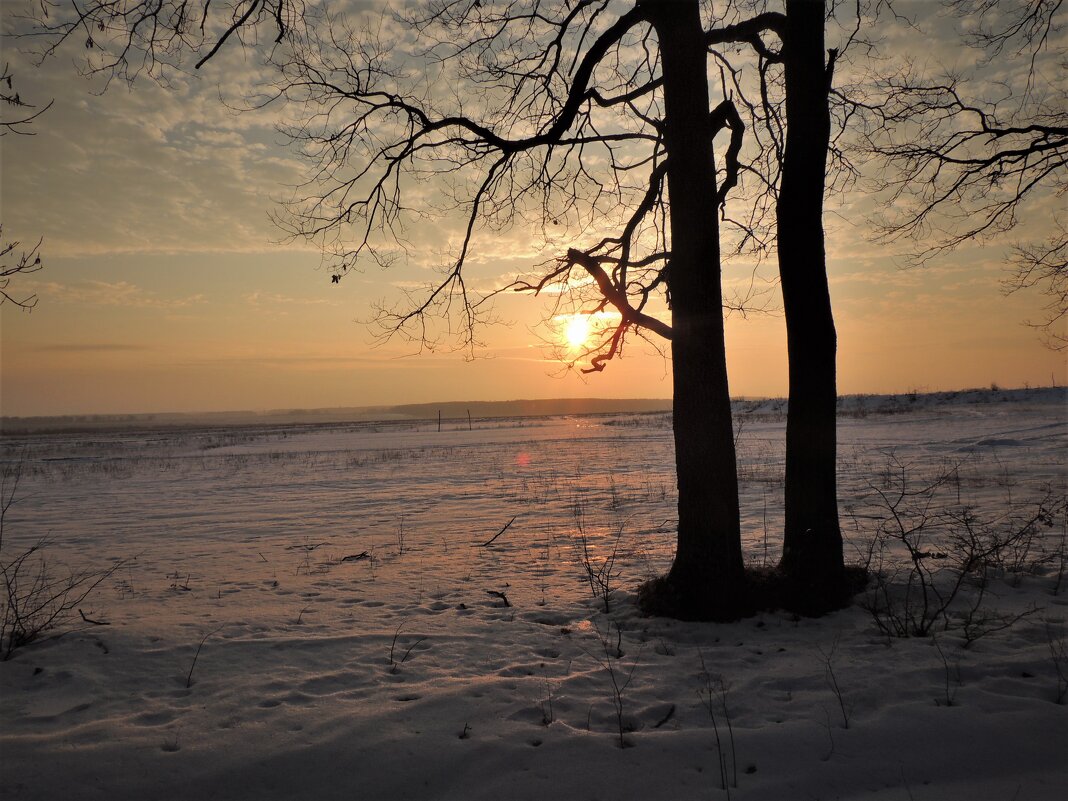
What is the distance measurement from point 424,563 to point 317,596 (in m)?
1.70

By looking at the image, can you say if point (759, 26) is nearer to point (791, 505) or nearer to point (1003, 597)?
point (791, 505)

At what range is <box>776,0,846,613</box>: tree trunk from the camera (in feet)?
18.6

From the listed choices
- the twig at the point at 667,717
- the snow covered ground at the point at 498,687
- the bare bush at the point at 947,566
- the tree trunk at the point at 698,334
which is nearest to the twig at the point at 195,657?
the snow covered ground at the point at 498,687

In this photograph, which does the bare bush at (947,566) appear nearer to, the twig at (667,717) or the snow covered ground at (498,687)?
the snow covered ground at (498,687)

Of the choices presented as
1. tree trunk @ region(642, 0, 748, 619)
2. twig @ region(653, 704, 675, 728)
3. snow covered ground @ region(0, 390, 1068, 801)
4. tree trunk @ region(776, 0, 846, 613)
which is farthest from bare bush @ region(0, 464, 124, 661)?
tree trunk @ region(776, 0, 846, 613)

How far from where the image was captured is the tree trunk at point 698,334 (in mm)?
5484

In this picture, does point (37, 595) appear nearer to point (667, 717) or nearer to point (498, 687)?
point (498, 687)

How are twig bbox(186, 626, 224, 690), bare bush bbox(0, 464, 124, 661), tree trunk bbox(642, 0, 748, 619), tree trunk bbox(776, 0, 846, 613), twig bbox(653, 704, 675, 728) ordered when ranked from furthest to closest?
tree trunk bbox(776, 0, 846, 613)
tree trunk bbox(642, 0, 748, 619)
bare bush bbox(0, 464, 124, 661)
twig bbox(186, 626, 224, 690)
twig bbox(653, 704, 675, 728)

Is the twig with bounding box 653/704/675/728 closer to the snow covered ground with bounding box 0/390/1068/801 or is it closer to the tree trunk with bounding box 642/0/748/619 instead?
the snow covered ground with bounding box 0/390/1068/801

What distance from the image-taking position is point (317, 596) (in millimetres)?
6582

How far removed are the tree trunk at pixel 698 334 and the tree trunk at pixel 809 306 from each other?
720mm

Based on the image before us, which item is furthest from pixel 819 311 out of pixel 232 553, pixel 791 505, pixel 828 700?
pixel 232 553

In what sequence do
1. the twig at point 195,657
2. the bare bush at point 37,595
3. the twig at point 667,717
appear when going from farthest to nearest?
the bare bush at point 37,595, the twig at point 195,657, the twig at point 667,717

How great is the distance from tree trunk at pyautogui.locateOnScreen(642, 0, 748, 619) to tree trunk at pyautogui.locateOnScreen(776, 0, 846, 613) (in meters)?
0.72
